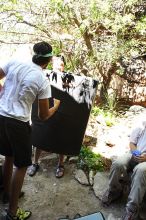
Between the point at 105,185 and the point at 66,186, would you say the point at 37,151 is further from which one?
the point at 105,185

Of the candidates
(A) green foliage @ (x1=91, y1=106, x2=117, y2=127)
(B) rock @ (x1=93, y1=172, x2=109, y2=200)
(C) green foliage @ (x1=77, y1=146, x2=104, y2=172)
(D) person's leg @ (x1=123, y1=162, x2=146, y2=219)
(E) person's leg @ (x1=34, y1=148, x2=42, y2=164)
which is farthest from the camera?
(A) green foliage @ (x1=91, y1=106, x2=117, y2=127)

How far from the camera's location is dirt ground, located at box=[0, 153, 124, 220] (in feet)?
12.3

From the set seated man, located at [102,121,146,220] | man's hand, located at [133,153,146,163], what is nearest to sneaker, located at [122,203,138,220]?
seated man, located at [102,121,146,220]

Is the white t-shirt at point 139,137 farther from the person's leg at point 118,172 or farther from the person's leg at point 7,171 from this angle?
the person's leg at point 7,171

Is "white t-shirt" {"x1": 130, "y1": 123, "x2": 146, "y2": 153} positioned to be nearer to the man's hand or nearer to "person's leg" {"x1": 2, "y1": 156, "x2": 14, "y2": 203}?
the man's hand

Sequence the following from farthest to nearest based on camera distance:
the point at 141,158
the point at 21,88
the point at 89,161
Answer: the point at 89,161 → the point at 141,158 → the point at 21,88

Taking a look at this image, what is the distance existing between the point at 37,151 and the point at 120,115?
7.84ft

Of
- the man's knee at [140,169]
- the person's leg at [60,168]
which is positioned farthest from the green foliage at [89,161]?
the man's knee at [140,169]

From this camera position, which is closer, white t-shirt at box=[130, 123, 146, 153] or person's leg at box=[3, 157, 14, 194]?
person's leg at box=[3, 157, 14, 194]

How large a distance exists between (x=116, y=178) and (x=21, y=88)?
5.07 ft

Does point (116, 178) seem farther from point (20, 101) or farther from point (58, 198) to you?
point (20, 101)

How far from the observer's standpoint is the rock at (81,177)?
4320mm

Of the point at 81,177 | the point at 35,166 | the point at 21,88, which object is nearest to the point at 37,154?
the point at 35,166

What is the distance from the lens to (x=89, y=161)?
467 cm
